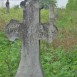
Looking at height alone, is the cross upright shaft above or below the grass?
above

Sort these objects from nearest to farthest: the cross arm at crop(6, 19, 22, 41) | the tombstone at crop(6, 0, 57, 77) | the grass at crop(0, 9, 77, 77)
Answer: the tombstone at crop(6, 0, 57, 77), the cross arm at crop(6, 19, 22, 41), the grass at crop(0, 9, 77, 77)

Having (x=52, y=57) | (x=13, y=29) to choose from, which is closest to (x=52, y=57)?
(x=52, y=57)

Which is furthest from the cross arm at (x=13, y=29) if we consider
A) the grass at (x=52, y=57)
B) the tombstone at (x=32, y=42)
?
the grass at (x=52, y=57)

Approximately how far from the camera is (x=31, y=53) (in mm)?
6348

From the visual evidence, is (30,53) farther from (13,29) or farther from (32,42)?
(13,29)

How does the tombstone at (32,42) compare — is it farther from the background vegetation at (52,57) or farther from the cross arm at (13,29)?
the background vegetation at (52,57)

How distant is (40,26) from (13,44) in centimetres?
277

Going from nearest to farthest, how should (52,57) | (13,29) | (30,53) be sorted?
1. (30,53)
2. (13,29)
3. (52,57)

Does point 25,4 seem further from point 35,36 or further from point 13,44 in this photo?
point 13,44

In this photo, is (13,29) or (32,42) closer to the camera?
(32,42)

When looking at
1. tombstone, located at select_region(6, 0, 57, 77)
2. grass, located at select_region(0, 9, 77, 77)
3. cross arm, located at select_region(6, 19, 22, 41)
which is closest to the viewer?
tombstone, located at select_region(6, 0, 57, 77)

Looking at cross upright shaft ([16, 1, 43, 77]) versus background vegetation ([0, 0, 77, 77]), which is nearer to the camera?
cross upright shaft ([16, 1, 43, 77])

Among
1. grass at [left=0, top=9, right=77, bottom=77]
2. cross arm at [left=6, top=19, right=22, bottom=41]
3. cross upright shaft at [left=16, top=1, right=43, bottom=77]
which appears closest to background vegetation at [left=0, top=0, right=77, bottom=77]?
grass at [left=0, top=9, right=77, bottom=77]

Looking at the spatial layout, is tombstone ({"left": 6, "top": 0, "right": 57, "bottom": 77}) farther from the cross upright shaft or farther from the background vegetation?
the background vegetation
